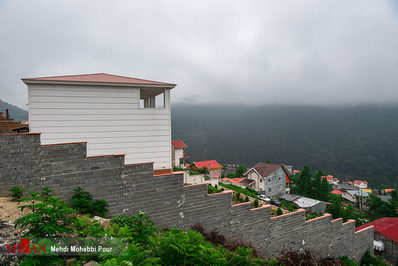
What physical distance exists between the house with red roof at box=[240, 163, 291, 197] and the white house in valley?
3584cm

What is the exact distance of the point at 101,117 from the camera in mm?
8055

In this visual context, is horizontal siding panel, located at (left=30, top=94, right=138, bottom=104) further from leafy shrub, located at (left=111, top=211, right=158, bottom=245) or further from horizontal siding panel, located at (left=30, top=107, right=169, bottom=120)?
leafy shrub, located at (left=111, top=211, right=158, bottom=245)

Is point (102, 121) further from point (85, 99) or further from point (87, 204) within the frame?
point (87, 204)

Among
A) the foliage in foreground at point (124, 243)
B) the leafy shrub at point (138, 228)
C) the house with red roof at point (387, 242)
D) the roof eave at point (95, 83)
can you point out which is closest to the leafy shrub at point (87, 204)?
the leafy shrub at point (138, 228)

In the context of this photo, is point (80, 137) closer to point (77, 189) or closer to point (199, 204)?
point (77, 189)

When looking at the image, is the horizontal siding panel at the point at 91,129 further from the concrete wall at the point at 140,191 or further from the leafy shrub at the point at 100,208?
the leafy shrub at the point at 100,208

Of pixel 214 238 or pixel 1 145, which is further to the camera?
pixel 214 238

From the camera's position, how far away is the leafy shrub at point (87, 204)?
19.6 feet

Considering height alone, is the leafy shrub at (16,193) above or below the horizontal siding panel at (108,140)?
below

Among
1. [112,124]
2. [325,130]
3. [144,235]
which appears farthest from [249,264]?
[325,130]

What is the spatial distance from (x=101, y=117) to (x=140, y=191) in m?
3.41

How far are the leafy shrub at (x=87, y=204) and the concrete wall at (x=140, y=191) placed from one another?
0.17 m

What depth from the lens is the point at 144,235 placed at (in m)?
5.08

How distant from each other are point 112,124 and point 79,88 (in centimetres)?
178
